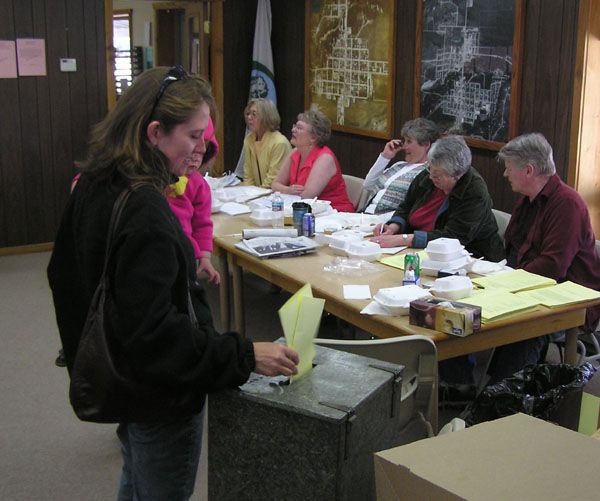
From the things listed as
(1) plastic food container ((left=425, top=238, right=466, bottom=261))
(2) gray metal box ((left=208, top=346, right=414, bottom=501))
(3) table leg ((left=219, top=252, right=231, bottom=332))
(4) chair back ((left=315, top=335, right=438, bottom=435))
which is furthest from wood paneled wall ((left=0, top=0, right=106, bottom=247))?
(2) gray metal box ((left=208, top=346, right=414, bottom=501))

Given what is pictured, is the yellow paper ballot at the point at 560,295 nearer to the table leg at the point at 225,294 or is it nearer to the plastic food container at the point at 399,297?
the plastic food container at the point at 399,297

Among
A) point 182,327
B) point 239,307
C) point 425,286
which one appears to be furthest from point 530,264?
point 182,327

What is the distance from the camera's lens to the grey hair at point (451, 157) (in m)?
3.85

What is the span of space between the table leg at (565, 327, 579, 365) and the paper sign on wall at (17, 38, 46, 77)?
459 centimetres

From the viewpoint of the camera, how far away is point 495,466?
1447 millimetres

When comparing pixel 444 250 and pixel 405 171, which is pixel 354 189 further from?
pixel 444 250

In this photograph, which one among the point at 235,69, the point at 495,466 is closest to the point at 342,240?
the point at 495,466

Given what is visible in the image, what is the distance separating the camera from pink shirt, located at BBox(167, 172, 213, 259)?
3484 mm

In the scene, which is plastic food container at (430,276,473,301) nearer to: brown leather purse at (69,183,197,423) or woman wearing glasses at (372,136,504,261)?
woman wearing glasses at (372,136,504,261)

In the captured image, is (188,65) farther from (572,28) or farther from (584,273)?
(584,273)

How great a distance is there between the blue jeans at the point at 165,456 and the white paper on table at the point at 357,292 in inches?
54.0

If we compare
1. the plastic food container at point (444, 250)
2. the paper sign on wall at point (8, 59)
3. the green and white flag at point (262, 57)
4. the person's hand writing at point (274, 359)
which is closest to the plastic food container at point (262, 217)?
the plastic food container at point (444, 250)

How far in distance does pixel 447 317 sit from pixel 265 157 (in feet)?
10.4

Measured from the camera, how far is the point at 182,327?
1.59 meters
